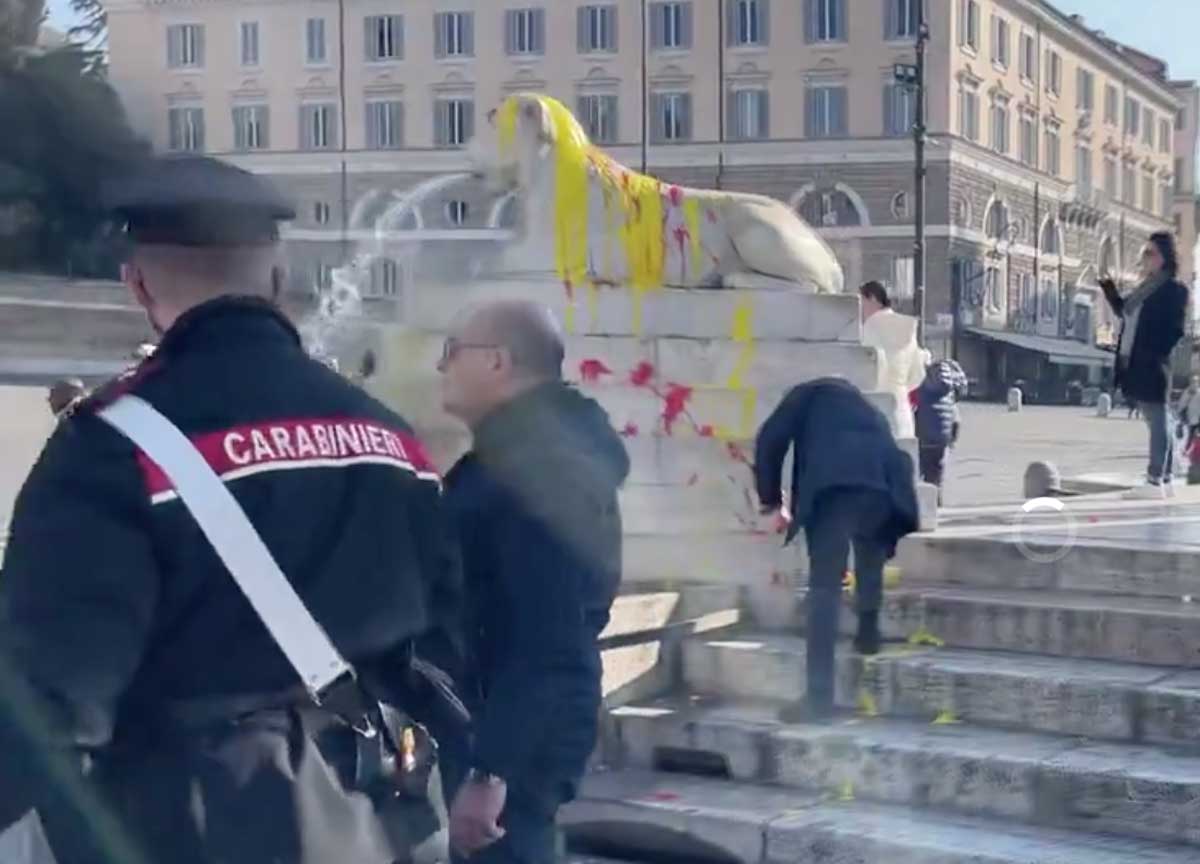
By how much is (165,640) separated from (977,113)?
20.1 metres

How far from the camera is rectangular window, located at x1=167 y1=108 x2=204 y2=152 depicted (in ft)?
10.0

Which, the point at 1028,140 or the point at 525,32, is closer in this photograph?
the point at 525,32

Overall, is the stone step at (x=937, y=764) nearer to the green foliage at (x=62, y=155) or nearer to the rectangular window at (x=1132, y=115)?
the green foliage at (x=62, y=155)

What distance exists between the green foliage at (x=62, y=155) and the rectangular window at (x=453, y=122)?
15.8ft

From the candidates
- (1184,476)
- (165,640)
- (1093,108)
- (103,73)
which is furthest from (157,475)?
(1093,108)

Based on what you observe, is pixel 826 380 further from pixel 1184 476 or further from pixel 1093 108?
pixel 1093 108

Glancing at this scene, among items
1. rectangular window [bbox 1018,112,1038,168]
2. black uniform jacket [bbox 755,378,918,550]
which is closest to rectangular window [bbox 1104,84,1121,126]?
rectangular window [bbox 1018,112,1038,168]

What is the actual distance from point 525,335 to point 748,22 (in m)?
11.6

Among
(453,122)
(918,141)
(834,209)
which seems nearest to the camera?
(453,122)

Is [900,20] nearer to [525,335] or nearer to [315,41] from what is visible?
[315,41]

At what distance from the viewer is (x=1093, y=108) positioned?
24.5 m

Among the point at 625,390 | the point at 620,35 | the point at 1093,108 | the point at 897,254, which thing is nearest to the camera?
the point at 625,390

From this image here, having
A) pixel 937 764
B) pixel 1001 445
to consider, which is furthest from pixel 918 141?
pixel 937 764

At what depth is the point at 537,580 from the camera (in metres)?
3.74
